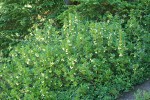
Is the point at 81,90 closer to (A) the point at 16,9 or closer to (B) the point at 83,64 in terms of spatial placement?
(B) the point at 83,64

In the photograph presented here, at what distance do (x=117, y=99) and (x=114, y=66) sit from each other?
18.6 inches

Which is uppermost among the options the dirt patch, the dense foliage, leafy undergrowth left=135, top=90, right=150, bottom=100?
the dense foliage

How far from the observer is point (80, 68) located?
14.7 feet

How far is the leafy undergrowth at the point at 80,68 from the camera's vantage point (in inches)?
178

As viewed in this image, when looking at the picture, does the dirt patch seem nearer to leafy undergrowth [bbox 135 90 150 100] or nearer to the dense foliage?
the dense foliage

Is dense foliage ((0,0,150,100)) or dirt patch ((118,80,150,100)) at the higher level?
dense foliage ((0,0,150,100))

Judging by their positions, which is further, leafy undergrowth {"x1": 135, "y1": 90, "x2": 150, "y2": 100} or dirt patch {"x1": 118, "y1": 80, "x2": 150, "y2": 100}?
dirt patch {"x1": 118, "y1": 80, "x2": 150, "y2": 100}

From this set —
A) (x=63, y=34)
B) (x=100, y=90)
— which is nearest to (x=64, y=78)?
(x=100, y=90)

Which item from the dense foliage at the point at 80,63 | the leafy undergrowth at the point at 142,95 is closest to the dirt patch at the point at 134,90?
the dense foliage at the point at 80,63

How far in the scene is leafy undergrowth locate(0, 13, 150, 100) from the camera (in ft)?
14.8

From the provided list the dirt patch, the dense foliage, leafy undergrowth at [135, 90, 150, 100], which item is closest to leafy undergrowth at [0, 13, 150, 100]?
the dense foliage

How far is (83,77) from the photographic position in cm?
461

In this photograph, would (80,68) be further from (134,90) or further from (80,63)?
(134,90)

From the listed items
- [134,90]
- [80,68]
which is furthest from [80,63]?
[134,90]
